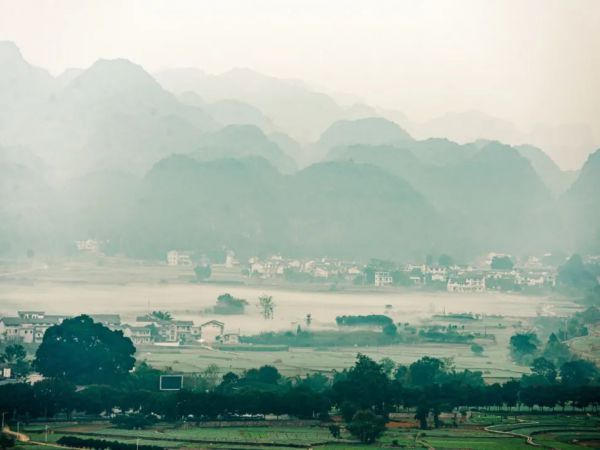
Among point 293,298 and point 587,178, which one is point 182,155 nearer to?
point 293,298

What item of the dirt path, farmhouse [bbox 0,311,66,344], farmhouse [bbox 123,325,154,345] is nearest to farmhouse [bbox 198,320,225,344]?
farmhouse [bbox 123,325,154,345]

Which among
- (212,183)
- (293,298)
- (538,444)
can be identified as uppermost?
(212,183)

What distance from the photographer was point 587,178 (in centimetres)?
3281

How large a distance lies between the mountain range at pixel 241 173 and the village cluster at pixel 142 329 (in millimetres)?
3417

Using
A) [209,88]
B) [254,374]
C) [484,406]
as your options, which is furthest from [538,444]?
[209,88]

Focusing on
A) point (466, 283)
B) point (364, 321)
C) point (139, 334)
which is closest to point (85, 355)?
point (139, 334)

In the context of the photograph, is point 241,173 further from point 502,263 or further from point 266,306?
point 502,263

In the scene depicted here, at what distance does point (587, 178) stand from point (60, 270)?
1086 cm

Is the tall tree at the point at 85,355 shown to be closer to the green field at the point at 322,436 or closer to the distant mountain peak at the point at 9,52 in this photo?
the green field at the point at 322,436

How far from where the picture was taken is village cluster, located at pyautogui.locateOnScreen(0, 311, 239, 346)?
25.2m

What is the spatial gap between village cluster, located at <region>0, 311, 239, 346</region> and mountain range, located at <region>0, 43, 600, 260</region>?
3417 mm

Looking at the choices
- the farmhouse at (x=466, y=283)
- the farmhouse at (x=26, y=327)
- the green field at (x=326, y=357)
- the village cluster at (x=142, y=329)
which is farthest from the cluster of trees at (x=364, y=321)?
the farmhouse at (x=26, y=327)

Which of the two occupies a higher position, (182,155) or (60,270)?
(182,155)

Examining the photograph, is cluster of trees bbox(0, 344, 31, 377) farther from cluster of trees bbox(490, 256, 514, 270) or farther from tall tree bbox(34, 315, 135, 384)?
cluster of trees bbox(490, 256, 514, 270)
